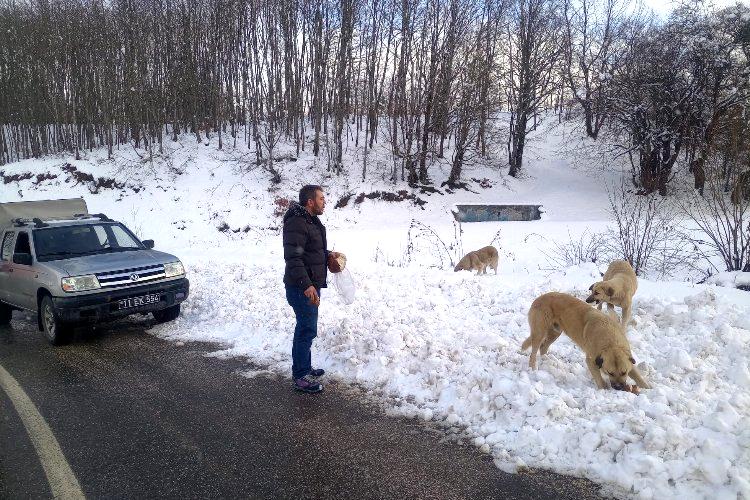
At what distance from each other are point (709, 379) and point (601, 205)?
78.1ft

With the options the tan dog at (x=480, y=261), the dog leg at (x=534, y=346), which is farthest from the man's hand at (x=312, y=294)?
the tan dog at (x=480, y=261)

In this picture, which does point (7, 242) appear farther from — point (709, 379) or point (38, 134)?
point (38, 134)

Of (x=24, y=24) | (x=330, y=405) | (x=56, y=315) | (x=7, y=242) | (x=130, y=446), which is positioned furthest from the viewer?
(x=24, y=24)

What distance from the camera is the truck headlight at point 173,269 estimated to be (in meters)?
7.95

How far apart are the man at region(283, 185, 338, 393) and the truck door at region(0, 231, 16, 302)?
21.4 ft

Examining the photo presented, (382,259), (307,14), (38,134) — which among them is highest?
(307,14)

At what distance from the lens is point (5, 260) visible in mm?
8617

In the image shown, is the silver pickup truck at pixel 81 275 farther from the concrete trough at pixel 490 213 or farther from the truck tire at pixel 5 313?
the concrete trough at pixel 490 213

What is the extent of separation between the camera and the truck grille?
7238 mm

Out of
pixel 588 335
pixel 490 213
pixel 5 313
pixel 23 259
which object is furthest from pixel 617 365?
pixel 490 213

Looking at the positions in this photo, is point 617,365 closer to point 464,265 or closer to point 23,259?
point 464,265

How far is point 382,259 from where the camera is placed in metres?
13.1

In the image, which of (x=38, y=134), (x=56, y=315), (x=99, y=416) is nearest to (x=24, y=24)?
(x=38, y=134)

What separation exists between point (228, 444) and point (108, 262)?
15.9 ft
